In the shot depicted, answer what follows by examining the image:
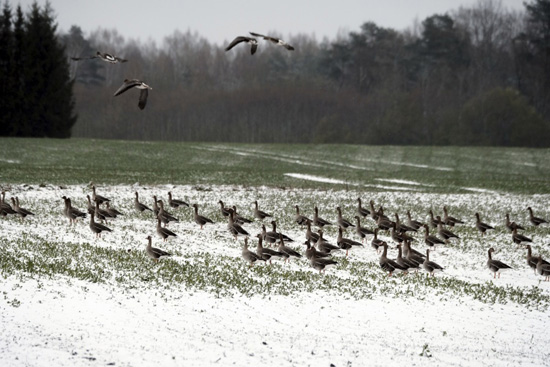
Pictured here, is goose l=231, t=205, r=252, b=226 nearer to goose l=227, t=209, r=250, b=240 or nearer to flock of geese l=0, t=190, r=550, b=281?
flock of geese l=0, t=190, r=550, b=281

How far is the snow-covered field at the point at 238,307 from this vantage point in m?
10.5

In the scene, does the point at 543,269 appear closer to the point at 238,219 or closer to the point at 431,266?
the point at 431,266

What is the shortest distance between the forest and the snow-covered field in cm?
5841

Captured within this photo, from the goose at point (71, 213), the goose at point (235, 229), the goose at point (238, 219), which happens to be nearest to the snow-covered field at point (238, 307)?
the goose at point (235, 229)

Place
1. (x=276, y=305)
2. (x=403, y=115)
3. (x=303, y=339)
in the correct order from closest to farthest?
(x=303, y=339)
(x=276, y=305)
(x=403, y=115)

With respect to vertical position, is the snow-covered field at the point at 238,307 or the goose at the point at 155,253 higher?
the goose at the point at 155,253

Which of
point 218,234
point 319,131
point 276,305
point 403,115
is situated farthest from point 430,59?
point 276,305

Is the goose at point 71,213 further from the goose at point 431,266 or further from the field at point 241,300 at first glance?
the goose at point 431,266

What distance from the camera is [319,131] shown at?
9138 cm

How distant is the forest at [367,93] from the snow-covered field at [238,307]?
5841 centimetres

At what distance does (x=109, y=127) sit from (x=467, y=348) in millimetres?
91180

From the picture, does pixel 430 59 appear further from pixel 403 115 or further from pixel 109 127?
pixel 109 127

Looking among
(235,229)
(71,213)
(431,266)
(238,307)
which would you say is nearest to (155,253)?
(238,307)

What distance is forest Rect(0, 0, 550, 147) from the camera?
86.5 meters
